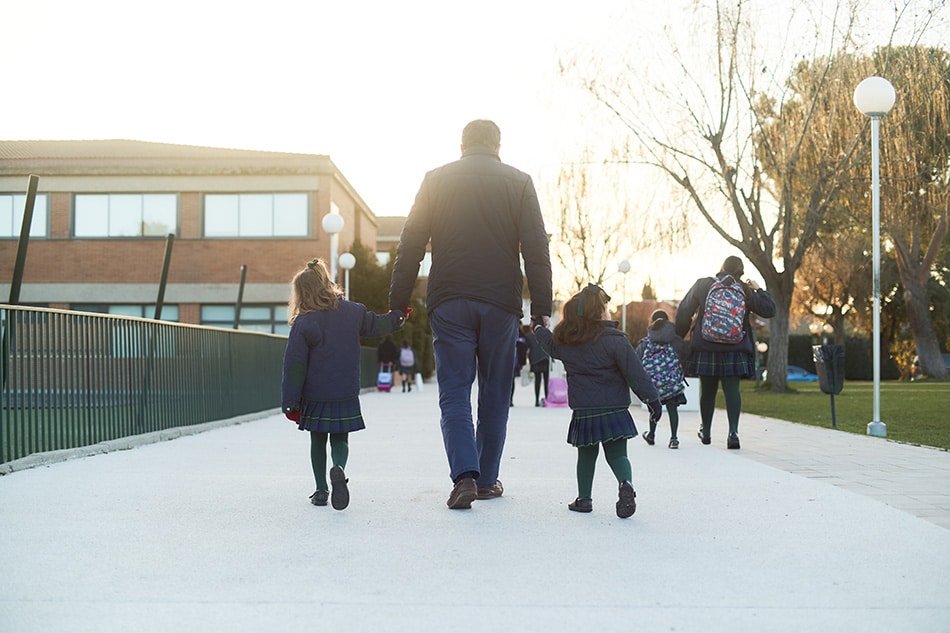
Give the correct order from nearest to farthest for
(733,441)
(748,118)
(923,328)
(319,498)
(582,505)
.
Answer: (582,505) → (319,498) → (733,441) → (748,118) → (923,328)

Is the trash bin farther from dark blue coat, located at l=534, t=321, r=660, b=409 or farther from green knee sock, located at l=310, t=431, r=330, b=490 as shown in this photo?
green knee sock, located at l=310, t=431, r=330, b=490

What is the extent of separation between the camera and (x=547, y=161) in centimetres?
2481

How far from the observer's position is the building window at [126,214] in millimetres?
33250

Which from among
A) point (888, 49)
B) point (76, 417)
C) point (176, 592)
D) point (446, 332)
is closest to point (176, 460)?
point (76, 417)

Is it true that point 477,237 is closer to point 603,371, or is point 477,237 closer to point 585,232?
point 603,371

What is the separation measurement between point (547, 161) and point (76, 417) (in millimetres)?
17134

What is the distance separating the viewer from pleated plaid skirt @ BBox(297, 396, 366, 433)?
5852 millimetres

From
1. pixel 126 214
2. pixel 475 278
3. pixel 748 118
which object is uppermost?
pixel 748 118

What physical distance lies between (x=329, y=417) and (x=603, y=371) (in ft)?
4.86

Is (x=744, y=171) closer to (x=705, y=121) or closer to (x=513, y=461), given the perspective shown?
(x=705, y=121)

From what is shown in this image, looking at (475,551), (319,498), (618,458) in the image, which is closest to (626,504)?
(618,458)

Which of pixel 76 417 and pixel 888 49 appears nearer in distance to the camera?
pixel 76 417

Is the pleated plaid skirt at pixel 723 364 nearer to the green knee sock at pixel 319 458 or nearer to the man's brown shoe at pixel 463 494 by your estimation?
the man's brown shoe at pixel 463 494

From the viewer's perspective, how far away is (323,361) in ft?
19.3
